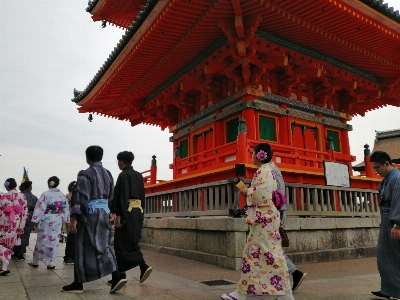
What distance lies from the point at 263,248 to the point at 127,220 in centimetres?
204

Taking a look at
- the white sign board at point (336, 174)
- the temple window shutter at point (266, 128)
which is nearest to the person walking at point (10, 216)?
the temple window shutter at point (266, 128)

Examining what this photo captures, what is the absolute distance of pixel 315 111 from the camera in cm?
1074

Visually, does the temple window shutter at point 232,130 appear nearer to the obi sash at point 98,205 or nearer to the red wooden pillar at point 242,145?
the red wooden pillar at point 242,145

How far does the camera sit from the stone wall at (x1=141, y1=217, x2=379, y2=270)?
649cm

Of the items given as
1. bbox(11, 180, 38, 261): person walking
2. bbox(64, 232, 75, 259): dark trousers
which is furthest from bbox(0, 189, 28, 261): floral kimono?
bbox(11, 180, 38, 261): person walking

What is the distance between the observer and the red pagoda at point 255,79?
25.0 ft

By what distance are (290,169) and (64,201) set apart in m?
5.15

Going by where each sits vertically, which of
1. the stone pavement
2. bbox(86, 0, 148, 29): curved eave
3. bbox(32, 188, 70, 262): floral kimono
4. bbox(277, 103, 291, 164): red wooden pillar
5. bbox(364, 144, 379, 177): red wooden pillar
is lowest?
the stone pavement

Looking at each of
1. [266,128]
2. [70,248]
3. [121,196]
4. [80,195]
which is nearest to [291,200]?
[266,128]

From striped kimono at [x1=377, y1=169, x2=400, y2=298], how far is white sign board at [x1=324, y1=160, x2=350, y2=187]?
4.11 meters

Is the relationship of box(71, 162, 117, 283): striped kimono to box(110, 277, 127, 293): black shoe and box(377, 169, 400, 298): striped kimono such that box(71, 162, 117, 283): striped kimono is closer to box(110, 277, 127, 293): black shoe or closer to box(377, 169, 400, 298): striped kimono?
box(110, 277, 127, 293): black shoe

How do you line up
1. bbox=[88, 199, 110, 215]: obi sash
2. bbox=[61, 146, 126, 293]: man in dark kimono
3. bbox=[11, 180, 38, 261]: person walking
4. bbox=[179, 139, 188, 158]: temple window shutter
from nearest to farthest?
bbox=[61, 146, 126, 293]: man in dark kimono → bbox=[88, 199, 110, 215]: obi sash → bbox=[11, 180, 38, 261]: person walking → bbox=[179, 139, 188, 158]: temple window shutter

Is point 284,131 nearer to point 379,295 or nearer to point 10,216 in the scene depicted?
point 379,295

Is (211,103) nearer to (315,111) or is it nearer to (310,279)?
(315,111)
